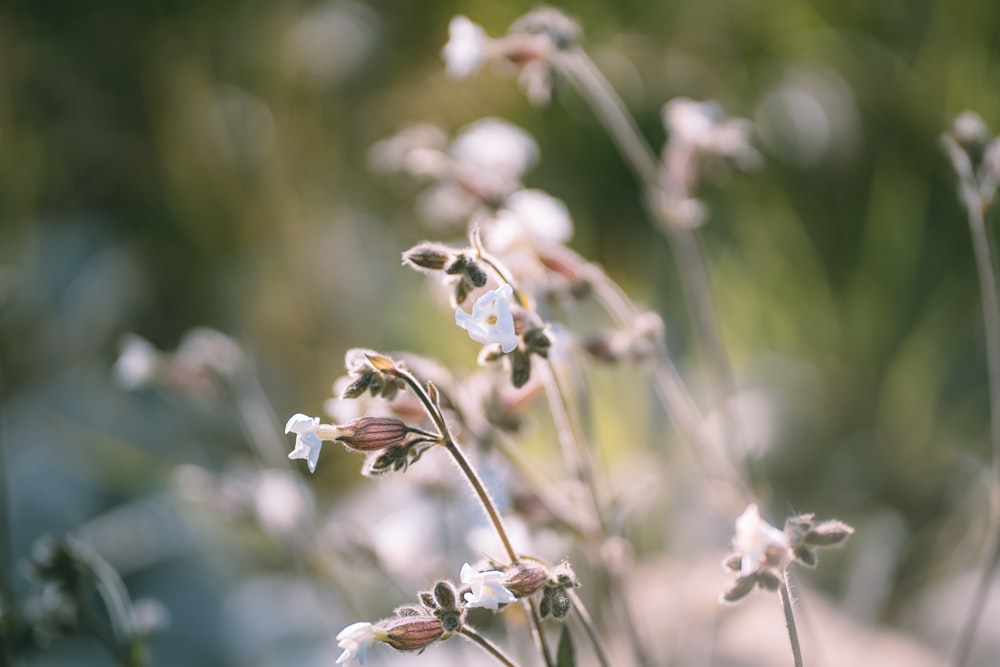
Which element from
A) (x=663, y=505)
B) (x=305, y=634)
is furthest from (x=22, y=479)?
(x=663, y=505)

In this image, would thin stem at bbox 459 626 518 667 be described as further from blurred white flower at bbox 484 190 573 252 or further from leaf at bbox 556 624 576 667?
blurred white flower at bbox 484 190 573 252

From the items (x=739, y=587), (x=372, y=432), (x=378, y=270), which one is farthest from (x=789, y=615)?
(x=378, y=270)

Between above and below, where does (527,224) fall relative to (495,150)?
below

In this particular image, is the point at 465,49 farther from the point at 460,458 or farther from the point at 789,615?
the point at 789,615

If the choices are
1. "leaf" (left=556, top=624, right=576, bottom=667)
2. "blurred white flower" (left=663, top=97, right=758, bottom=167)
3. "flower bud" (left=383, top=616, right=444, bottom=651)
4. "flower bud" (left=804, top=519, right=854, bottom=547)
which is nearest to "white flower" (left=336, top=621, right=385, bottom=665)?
"flower bud" (left=383, top=616, right=444, bottom=651)

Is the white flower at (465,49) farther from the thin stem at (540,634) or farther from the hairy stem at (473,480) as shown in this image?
the thin stem at (540,634)

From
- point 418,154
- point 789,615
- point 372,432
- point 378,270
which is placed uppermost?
point 378,270

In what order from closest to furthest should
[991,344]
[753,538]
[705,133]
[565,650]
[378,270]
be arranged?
[753,538] → [565,650] → [991,344] → [705,133] → [378,270]
